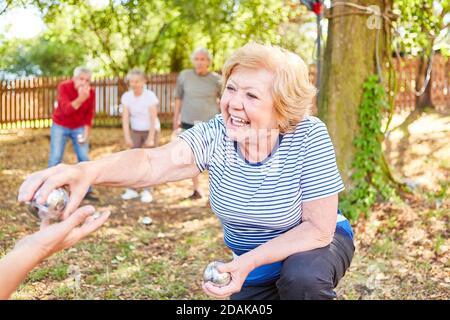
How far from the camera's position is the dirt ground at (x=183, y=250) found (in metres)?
4.63

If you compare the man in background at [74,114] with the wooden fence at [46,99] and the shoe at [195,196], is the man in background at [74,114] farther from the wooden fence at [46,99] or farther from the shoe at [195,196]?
the wooden fence at [46,99]

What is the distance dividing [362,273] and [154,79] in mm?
14179

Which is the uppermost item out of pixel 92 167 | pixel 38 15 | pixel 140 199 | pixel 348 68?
pixel 38 15

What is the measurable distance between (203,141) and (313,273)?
0.81 metres

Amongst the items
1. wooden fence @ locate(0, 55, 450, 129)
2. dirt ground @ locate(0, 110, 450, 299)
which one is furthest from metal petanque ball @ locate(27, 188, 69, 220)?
wooden fence @ locate(0, 55, 450, 129)

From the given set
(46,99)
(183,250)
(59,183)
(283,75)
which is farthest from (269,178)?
(46,99)

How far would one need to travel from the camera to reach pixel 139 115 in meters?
8.30

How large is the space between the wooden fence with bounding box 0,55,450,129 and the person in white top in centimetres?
892

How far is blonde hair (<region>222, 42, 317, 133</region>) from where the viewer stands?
279 centimetres

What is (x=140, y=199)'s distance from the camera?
26.9 feet

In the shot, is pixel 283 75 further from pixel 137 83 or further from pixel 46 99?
pixel 46 99

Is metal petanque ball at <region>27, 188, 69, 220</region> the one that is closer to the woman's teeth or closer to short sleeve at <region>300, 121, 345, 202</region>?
the woman's teeth
